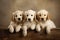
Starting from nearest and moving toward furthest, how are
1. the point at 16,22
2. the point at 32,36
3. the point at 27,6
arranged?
the point at 32,36 → the point at 16,22 → the point at 27,6

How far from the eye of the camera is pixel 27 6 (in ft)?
6.22

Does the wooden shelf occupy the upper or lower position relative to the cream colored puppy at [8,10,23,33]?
lower

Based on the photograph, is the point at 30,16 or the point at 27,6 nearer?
the point at 30,16

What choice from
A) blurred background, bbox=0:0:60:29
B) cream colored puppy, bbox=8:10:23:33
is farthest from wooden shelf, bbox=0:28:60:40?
blurred background, bbox=0:0:60:29

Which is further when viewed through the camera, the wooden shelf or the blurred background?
the blurred background

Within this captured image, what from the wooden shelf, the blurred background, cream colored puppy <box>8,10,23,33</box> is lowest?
the wooden shelf

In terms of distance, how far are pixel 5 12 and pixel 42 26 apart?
0.66 meters

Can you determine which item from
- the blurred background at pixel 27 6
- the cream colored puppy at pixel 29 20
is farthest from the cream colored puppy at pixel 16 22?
the blurred background at pixel 27 6

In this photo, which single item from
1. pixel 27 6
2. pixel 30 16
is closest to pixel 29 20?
pixel 30 16

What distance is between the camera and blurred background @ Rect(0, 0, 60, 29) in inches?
74.1

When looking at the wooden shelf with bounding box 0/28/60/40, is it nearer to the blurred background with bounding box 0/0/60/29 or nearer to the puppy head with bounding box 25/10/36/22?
the puppy head with bounding box 25/10/36/22

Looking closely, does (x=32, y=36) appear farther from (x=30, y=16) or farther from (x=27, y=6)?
(x=27, y=6)

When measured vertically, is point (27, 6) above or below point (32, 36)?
above

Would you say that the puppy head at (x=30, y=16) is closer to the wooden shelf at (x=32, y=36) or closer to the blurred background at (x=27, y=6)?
the wooden shelf at (x=32, y=36)
